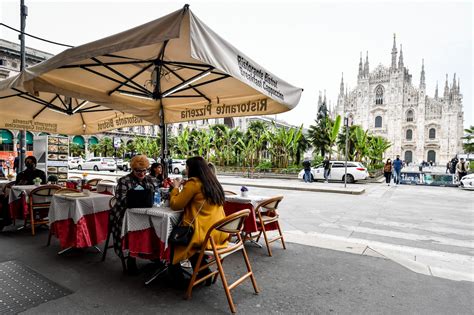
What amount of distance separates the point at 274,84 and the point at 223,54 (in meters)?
1.39

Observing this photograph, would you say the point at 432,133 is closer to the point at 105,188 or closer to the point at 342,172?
the point at 342,172

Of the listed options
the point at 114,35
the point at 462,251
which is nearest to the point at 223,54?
the point at 114,35

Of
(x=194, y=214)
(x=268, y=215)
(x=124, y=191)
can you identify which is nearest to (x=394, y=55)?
(x=268, y=215)

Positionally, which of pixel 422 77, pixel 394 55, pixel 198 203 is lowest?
pixel 198 203

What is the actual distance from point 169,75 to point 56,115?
451 cm

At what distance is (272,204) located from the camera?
16.6 ft

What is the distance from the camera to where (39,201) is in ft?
19.0

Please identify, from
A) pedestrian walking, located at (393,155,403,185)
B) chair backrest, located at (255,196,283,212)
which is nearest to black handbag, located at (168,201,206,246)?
chair backrest, located at (255,196,283,212)

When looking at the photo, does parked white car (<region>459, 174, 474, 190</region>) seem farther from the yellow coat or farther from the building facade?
the building facade

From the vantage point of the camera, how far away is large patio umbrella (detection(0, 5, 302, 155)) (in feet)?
9.74

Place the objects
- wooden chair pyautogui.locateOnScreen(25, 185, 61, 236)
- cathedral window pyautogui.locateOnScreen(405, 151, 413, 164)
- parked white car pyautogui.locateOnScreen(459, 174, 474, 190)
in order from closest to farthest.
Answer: wooden chair pyautogui.locateOnScreen(25, 185, 61, 236), parked white car pyautogui.locateOnScreen(459, 174, 474, 190), cathedral window pyautogui.locateOnScreen(405, 151, 413, 164)

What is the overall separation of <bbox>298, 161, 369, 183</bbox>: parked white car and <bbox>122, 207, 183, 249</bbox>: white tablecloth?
19.8 metres

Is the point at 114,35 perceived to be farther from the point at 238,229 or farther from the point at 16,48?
the point at 16,48

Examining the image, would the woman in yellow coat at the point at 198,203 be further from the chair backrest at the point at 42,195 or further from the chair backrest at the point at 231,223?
the chair backrest at the point at 42,195
